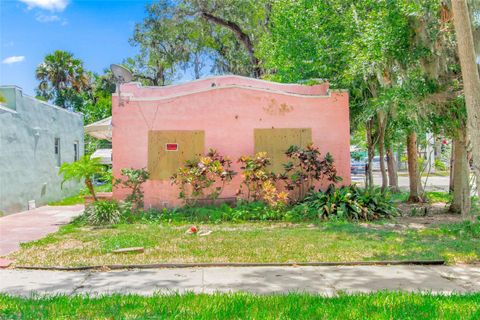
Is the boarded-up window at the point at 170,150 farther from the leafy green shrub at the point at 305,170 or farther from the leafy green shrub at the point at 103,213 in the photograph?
the leafy green shrub at the point at 305,170

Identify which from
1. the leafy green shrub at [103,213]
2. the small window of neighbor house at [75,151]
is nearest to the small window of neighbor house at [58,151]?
the small window of neighbor house at [75,151]

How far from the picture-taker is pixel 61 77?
100 feet

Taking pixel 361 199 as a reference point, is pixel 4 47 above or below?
above

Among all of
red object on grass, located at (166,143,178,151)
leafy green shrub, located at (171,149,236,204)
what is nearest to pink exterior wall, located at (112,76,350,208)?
leafy green shrub, located at (171,149,236,204)

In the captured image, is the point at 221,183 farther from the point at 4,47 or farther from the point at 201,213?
the point at 4,47

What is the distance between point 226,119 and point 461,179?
5962 millimetres

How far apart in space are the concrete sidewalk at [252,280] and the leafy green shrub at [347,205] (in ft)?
13.1

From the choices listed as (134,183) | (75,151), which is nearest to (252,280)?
(134,183)

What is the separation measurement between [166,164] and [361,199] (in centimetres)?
500

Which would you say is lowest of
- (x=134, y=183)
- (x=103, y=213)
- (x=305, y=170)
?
(x=103, y=213)

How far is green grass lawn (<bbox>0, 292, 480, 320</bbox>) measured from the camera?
12.4 feet

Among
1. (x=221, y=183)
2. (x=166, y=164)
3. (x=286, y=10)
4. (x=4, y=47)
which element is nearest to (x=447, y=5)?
(x=286, y=10)

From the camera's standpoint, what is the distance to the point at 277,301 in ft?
13.8

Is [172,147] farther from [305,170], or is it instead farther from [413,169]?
[413,169]
